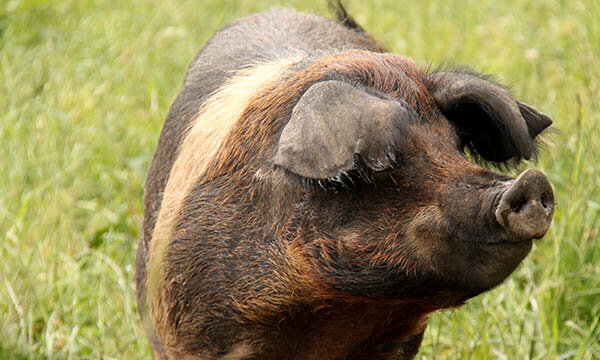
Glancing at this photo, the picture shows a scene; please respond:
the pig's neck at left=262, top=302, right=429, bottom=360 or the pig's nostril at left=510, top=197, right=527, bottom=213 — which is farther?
the pig's neck at left=262, top=302, right=429, bottom=360

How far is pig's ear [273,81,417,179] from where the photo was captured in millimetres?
2850

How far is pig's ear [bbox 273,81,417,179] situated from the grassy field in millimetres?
1254

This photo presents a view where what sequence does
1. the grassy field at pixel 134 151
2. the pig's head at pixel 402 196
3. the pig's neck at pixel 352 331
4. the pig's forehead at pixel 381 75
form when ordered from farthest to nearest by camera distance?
the grassy field at pixel 134 151 → the pig's neck at pixel 352 331 → the pig's forehead at pixel 381 75 → the pig's head at pixel 402 196

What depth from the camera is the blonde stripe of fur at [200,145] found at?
3588 mm

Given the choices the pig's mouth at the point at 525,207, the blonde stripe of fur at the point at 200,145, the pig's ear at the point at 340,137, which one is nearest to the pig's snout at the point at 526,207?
the pig's mouth at the point at 525,207

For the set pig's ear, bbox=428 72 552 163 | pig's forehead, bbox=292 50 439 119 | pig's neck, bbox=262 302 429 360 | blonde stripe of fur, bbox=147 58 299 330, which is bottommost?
pig's neck, bbox=262 302 429 360

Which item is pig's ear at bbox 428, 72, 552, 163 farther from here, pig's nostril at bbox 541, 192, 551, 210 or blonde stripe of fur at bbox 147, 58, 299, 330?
blonde stripe of fur at bbox 147, 58, 299, 330

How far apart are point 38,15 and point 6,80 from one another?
130 centimetres

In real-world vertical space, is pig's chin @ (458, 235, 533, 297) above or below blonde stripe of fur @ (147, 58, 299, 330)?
above

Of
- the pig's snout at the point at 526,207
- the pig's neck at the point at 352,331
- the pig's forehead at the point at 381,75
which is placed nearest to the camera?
the pig's snout at the point at 526,207

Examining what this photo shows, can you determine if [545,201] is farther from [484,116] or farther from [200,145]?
[200,145]

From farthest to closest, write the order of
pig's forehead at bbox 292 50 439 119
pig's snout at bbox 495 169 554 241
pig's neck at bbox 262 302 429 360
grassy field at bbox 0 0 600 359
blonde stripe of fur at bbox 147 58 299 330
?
grassy field at bbox 0 0 600 359 < blonde stripe of fur at bbox 147 58 299 330 < pig's neck at bbox 262 302 429 360 < pig's forehead at bbox 292 50 439 119 < pig's snout at bbox 495 169 554 241

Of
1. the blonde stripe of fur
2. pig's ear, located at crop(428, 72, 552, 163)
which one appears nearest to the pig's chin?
pig's ear, located at crop(428, 72, 552, 163)

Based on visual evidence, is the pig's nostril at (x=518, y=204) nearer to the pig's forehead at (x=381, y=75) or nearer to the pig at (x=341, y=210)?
the pig at (x=341, y=210)
